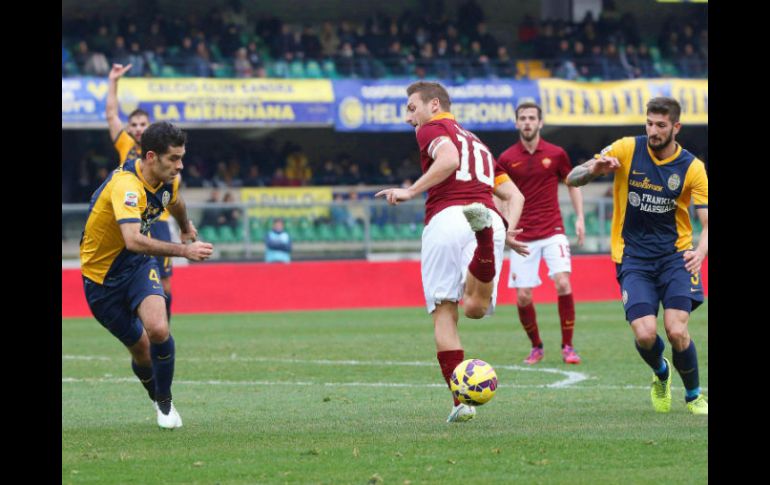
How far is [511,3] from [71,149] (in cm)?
1425

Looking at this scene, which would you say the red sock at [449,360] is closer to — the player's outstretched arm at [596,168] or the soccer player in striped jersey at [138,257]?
the player's outstretched arm at [596,168]

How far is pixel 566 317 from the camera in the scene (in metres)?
13.6

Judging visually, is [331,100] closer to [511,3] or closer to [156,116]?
[156,116]

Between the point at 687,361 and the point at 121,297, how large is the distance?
12.7 feet

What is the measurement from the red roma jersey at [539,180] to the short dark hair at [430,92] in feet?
16.0

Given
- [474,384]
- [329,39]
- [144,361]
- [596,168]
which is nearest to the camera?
[474,384]

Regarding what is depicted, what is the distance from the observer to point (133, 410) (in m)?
9.88

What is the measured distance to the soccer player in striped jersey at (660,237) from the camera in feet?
28.9

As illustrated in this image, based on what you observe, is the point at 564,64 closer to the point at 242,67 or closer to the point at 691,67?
the point at 691,67

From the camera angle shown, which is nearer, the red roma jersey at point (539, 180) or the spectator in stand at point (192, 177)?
the red roma jersey at point (539, 180)

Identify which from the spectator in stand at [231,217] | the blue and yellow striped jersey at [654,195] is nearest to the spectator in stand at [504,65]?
the spectator in stand at [231,217]

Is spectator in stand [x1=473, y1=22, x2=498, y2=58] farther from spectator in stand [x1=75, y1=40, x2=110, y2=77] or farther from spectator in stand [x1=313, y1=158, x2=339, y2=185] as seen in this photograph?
spectator in stand [x1=75, y1=40, x2=110, y2=77]

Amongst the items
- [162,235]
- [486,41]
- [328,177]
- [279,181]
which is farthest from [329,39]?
[162,235]
